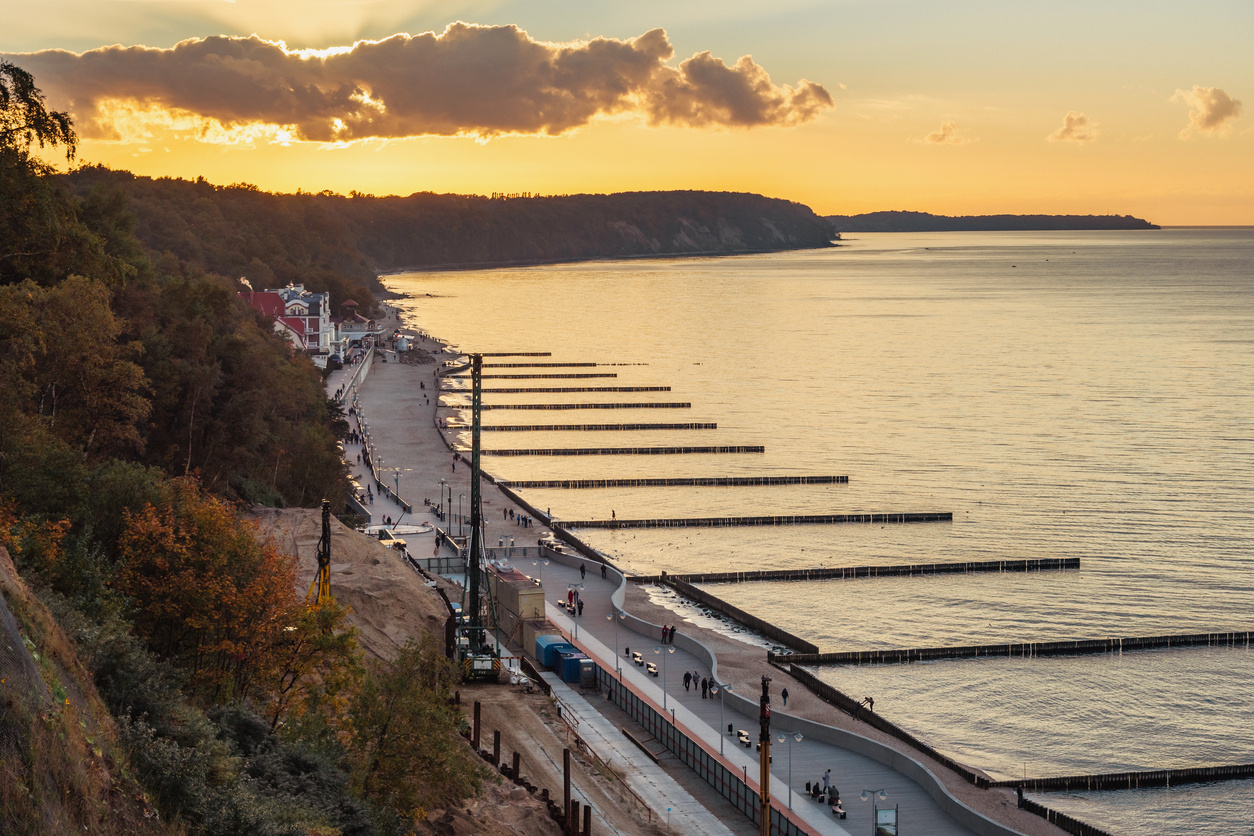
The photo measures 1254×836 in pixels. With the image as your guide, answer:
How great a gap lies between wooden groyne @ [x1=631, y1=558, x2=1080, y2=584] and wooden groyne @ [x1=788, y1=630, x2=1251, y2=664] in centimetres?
1084

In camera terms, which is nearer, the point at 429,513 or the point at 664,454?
the point at 429,513

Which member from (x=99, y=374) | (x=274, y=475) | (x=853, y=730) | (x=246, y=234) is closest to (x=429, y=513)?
(x=274, y=475)

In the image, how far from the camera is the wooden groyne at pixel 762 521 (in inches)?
2672

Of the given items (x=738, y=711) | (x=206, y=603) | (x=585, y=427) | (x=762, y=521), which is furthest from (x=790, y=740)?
(x=585, y=427)

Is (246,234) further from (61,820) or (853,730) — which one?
(61,820)

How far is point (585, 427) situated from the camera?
10150 cm

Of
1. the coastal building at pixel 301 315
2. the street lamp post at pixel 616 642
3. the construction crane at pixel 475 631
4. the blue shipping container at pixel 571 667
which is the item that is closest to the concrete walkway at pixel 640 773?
the blue shipping container at pixel 571 667

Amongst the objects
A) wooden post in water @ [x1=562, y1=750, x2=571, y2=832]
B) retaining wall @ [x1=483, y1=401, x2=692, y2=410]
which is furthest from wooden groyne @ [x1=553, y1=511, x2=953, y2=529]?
retaining wall @ [x1=483, y1=401, x2=692, y2=410]

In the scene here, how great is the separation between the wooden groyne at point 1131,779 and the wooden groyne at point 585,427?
2594 inches

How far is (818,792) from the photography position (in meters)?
31.0

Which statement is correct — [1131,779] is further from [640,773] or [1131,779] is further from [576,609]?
[576,609]

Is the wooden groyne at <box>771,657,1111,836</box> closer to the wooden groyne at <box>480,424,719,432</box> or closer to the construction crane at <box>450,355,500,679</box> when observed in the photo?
the construction crane at <box>450,355,500,679</box>

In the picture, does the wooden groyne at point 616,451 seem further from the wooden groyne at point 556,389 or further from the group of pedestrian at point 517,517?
the wooden groyne at point 556,389

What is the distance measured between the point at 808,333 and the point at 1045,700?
144 m
